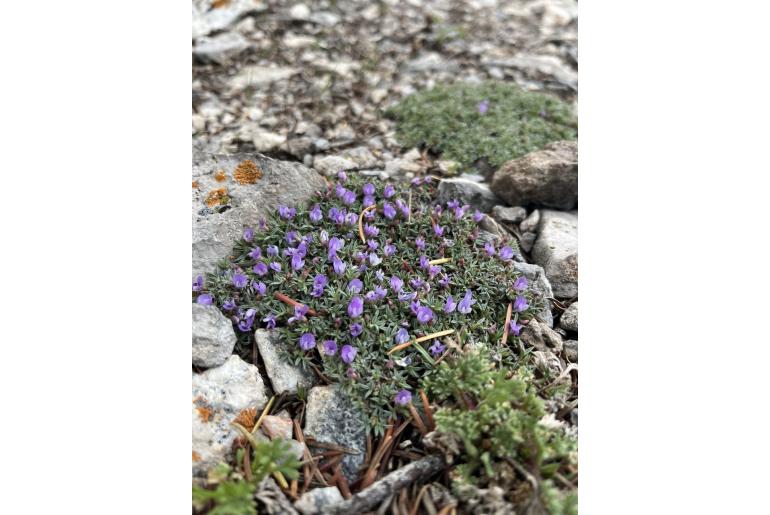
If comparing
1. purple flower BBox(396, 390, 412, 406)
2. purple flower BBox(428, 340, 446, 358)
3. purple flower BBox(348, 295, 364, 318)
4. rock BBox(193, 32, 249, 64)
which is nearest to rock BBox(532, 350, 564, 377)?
purple flower BBox(428, 340, 446, 358)

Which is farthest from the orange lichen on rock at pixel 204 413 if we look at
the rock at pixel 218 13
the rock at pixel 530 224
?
the rock at pixel 218 13

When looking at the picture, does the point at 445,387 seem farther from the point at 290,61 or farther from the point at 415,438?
the point at 290,61

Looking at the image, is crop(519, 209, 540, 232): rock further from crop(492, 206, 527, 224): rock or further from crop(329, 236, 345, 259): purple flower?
crop(329, 236, 345, 259): purple flower

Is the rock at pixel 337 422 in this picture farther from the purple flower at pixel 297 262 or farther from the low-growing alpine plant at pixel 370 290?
the purple flower at pixel 297 262

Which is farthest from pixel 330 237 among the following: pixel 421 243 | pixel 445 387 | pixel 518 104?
pixel 518 104

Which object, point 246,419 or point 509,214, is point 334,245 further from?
point 509,214

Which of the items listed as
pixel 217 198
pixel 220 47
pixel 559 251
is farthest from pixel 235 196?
pixel 220 47
